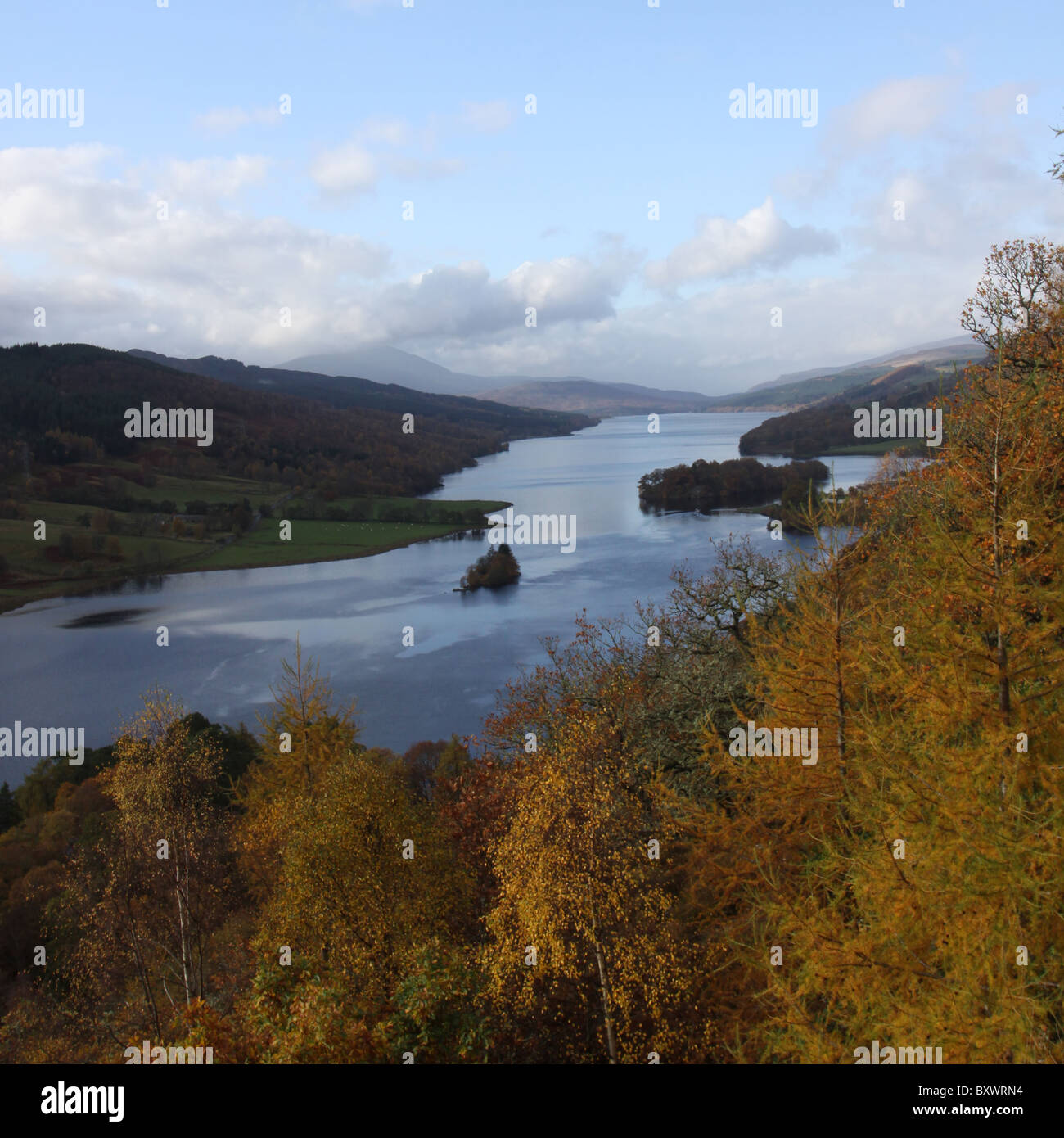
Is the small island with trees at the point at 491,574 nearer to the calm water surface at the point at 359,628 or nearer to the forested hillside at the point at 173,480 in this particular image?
the calm water surface at the point at 359,628

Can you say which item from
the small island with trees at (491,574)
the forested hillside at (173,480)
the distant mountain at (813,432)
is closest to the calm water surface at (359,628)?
the small island with trees at (491,574)

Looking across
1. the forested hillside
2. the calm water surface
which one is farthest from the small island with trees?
the forested hillside

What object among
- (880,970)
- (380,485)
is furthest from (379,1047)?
(380,485)

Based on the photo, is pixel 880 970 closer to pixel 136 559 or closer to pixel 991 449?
pixel 991 449

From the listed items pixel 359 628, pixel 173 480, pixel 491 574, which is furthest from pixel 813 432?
pixel 173 480

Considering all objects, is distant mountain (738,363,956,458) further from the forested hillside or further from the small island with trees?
the small island with trees

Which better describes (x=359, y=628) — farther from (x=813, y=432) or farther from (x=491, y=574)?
(x=813, y=432)
